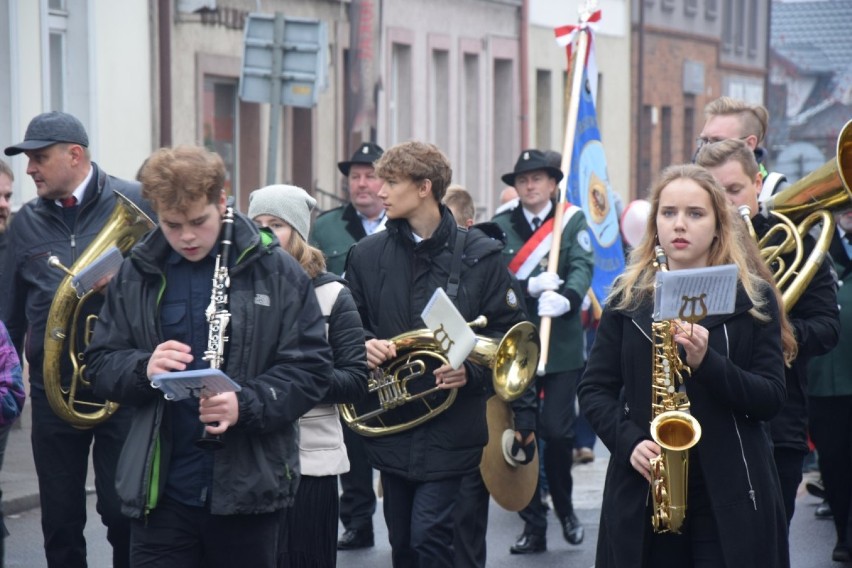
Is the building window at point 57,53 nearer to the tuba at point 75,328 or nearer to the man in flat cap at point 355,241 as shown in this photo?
the man in flat cap at point 355,241

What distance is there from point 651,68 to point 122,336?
106ft

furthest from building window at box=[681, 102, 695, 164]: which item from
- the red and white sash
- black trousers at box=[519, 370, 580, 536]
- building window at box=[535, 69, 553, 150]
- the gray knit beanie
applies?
the gray knit beanie

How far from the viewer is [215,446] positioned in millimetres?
4918

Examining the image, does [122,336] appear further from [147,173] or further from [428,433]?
[428,433]

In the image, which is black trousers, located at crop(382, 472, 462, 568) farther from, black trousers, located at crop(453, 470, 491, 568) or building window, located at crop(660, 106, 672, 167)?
building window, located at crop(660, 106, 672, 167)

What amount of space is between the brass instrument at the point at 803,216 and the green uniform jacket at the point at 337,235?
10.6ft

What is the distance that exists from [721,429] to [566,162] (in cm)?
525

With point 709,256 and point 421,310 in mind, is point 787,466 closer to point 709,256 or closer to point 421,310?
point 421,310

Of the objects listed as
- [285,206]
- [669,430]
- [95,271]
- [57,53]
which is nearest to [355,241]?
[285,206]

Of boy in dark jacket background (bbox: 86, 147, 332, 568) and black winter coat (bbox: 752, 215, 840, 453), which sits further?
black winter coat (bbox: 752, 215, 840, 453)

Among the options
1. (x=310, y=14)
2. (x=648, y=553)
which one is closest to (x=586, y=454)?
(x=648, y=553)

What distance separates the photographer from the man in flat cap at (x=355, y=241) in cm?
905

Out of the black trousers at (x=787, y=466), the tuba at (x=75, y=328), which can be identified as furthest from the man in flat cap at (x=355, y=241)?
the black trousers at (x=787, y=466)

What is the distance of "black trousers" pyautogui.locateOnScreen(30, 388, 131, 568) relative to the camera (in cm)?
689
